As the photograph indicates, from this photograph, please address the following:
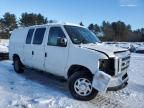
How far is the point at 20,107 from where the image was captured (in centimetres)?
557

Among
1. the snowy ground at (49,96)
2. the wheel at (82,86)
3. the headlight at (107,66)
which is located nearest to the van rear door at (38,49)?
the snowy ground at (49,96)

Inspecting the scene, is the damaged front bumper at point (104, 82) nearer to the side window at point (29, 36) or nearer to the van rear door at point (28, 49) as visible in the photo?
the van rear door at point (28, 49)

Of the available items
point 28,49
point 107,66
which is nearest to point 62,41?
point 107,66

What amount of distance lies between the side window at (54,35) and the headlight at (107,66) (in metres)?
1.67

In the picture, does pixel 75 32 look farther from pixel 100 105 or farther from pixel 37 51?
pixel 100 105

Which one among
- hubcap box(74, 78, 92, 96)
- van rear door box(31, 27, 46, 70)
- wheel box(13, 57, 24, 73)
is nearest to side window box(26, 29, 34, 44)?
van rear door box(31, 27, 46, 70)

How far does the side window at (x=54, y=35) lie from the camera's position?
7.24m

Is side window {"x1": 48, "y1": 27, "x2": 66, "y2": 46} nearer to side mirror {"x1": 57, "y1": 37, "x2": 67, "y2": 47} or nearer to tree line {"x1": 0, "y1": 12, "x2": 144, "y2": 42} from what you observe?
side mirror {"x1": 57, "y1": 37, "x2": 67, "y2": 47}

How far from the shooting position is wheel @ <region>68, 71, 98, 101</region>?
20.7 ft

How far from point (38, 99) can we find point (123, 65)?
251 centimetres

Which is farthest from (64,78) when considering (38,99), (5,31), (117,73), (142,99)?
(5,31)

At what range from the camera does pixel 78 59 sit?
6.52m

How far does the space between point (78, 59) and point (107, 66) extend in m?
0.86

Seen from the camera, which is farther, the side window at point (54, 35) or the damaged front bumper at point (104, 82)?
the side window at point (54, 35)
